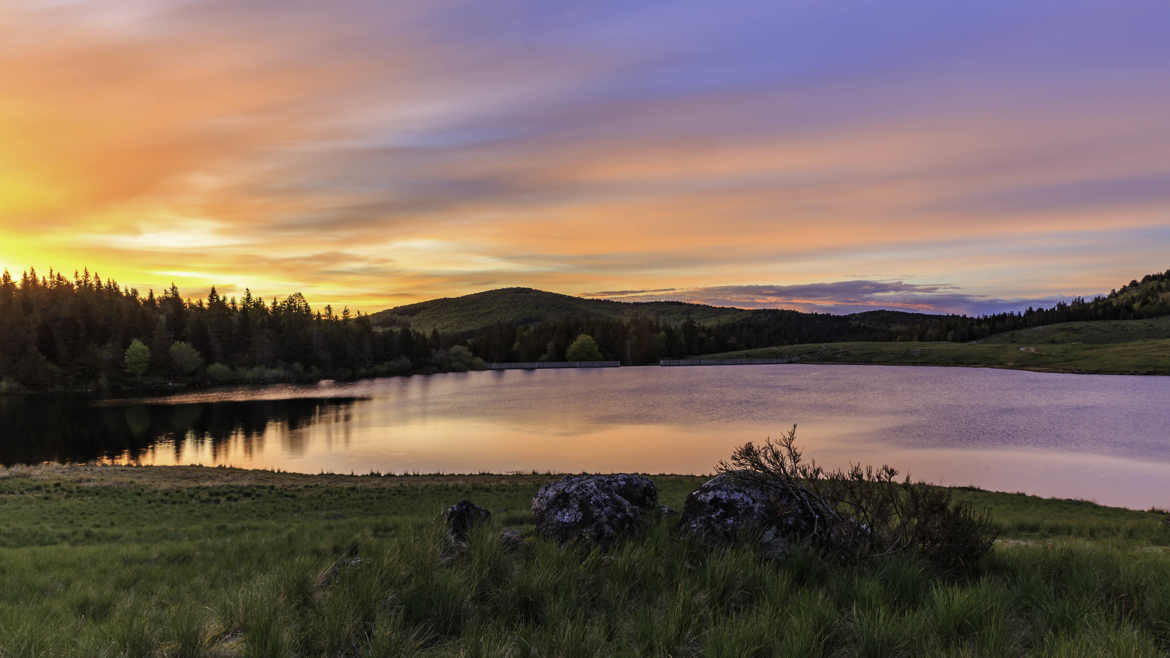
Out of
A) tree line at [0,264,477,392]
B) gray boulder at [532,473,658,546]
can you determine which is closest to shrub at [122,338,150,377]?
tree line at [0,264,477,392]

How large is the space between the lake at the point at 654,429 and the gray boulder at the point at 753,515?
27.7 meters

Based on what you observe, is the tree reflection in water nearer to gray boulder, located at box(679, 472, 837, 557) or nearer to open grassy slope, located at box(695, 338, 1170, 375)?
gray boulder, located at box(679, 472, 837, 557)

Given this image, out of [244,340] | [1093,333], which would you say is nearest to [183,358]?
[244,340]

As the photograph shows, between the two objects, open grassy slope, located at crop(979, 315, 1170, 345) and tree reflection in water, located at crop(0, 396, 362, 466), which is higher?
open grassy slope, located at crop(979, 315, 1170, 345)

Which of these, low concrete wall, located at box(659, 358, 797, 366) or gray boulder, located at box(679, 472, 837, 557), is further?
low concrete wall, located at box(659, 358, 797, 366)

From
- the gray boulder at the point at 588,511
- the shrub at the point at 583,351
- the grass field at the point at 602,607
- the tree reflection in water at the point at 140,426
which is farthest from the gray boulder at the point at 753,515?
the shrub at the point at 583,351

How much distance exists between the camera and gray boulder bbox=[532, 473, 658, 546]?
8.06 metres

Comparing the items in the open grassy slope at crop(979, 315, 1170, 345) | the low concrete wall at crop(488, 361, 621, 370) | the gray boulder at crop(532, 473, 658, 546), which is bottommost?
the low concrete wall at crop(488, 361, 621, 370)

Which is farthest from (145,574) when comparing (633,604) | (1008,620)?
(1008,620)

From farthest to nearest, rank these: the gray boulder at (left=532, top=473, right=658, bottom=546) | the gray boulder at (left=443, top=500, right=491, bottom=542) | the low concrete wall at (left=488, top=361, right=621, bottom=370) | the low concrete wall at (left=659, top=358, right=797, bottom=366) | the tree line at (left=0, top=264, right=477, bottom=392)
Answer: the low concrete wall at (left=659, top=358, right=797, bottom=366) < the low concrete wall at (left=488, top=361, right=621, bottom=370) < the tree line at (left=0, top=264, right=477, bottom=392) < the gray boulder at (left=443, top=500, right=491, bottom=542) < the gray boulder at (left=532, top=473, right=658, bottom=546)

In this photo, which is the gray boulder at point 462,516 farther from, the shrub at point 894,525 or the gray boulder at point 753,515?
the shrub at point 894,525

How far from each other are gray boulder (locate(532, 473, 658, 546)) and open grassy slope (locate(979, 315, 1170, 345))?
8014 inches

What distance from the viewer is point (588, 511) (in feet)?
27.1

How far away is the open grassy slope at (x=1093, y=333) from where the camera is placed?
15712cm
